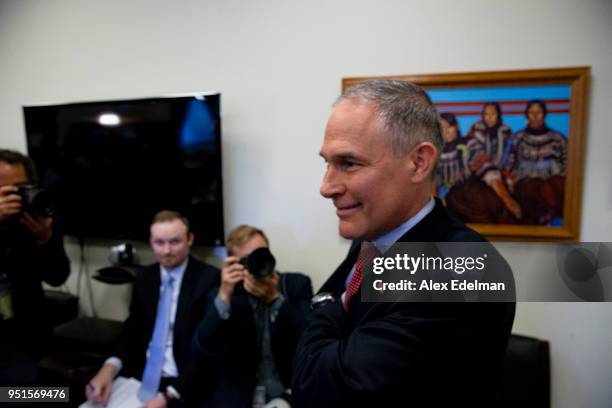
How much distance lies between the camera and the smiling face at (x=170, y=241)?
72.4 inches

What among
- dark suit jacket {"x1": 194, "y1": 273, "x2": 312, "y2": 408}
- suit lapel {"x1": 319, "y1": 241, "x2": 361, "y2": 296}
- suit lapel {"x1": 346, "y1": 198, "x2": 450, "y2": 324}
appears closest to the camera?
suit lapel {"x1": 346, "y1": 198, "x2": 450, "y2": 324}

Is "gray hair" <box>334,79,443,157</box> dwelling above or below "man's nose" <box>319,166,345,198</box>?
above

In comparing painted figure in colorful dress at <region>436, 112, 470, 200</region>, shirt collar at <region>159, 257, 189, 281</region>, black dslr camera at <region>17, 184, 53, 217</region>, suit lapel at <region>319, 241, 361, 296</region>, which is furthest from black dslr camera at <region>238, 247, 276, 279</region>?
black dslr camera at <region>17, 184, 53, 217</region>

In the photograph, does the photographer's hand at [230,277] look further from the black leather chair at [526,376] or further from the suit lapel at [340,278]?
the black leather chair at [526,376]

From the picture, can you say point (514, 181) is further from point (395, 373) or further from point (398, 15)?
point (395, 373)

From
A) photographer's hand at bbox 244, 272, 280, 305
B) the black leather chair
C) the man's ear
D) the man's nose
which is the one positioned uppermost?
the man's ear

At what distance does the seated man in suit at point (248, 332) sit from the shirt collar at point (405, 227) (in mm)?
714

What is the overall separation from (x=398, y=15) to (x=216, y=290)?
1.51 metres

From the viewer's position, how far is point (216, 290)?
5.67 feet

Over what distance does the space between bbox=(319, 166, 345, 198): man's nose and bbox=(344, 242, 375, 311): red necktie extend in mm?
157

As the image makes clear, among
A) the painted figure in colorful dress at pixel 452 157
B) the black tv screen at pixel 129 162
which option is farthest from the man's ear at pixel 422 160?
the black tv screen at pixel 129 162

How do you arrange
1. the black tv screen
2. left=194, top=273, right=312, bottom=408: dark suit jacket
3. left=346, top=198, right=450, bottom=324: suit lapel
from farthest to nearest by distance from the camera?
1. the black tv screen
2. left=194, top=273, right=312, bottom=408: dark suit jacket
3. left=346, top=198, right=450, bottom=324: suit lapel

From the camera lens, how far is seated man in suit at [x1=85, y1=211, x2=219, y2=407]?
1.79 metres

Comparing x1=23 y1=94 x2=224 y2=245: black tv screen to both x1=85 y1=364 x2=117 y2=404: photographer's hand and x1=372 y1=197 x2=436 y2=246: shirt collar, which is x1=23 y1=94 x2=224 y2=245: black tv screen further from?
x1=372 y1=197 x2=436 y2=246: shirt collar
